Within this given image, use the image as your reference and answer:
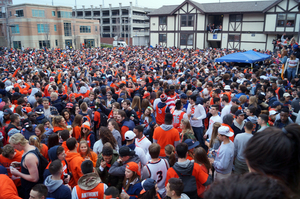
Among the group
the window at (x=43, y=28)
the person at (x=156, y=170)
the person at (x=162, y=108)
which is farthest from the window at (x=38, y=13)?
the person at (x=156, y=170)

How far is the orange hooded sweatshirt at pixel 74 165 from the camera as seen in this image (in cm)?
358

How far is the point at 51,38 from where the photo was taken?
165 feet

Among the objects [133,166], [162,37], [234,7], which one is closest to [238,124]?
[133,166]

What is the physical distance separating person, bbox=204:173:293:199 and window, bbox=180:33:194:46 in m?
37.1

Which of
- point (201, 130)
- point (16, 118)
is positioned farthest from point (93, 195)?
point (201, 130)

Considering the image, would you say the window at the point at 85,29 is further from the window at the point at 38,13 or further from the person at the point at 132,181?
the person at the point at 132,181

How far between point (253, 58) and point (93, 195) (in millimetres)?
14203

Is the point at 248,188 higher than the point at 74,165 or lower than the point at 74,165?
higher

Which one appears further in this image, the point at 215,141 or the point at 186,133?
the point at 186,133

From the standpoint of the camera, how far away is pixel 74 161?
11.9 feet

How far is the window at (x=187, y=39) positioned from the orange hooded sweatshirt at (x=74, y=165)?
3521 cm

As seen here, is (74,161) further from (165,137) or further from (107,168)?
(165,137)

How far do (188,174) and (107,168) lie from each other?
55.2 inches

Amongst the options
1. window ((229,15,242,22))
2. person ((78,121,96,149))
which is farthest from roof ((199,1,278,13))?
person ((78,121,96,149))
